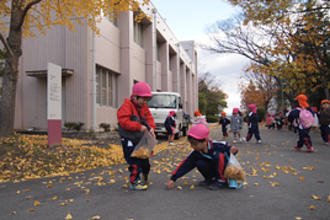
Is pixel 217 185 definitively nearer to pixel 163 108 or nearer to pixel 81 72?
pixel 163 108

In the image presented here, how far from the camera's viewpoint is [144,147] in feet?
14.9

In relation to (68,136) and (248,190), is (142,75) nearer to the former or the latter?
(68,136)

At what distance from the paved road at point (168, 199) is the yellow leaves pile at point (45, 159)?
39.4 inches

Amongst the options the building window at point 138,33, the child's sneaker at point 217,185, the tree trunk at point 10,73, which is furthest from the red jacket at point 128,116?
the building window at point 138,33

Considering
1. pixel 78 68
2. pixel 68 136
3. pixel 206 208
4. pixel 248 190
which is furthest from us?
pixel 78 68

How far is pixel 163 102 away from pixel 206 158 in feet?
36.6

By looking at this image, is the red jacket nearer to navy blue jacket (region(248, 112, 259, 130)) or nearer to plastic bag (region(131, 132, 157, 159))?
plastic bag (region(131, 132, 157, 159))

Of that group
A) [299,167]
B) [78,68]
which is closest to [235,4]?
[78,68]

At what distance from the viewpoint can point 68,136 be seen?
13398 mm

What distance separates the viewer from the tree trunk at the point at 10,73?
9.33 m

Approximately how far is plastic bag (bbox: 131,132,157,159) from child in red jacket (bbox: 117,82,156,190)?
0.07m

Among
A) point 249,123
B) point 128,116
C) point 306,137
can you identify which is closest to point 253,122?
point 249,123

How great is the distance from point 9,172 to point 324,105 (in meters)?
11.3

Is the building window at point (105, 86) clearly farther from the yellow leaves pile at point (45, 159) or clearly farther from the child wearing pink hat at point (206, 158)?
the child wearing pink hat at point (206, 158)
